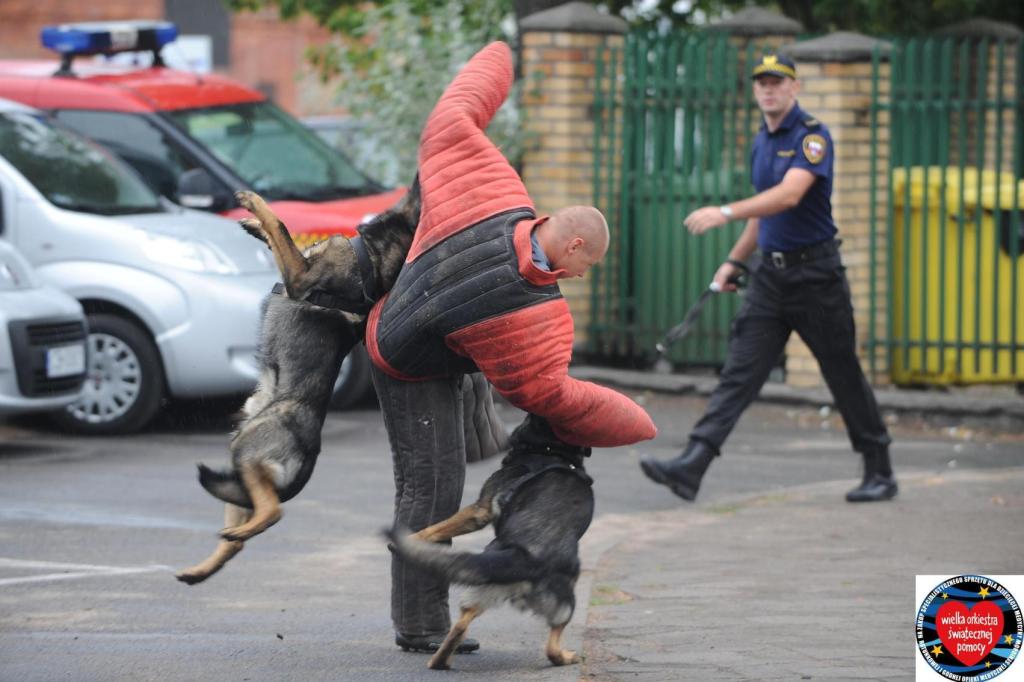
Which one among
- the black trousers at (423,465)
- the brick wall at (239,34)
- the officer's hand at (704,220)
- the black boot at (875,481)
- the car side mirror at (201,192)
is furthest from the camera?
the brick wall at (239,34)

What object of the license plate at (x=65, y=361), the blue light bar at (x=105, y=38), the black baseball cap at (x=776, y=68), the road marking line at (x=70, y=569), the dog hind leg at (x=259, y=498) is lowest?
the road marking line at (x=70, y=569)

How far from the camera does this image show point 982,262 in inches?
444

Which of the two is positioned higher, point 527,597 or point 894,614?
point 527,597

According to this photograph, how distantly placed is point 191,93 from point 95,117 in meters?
0.71

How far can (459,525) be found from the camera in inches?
202

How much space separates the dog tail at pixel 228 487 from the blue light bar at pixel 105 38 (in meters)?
7.37

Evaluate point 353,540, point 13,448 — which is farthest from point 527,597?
point 13,448

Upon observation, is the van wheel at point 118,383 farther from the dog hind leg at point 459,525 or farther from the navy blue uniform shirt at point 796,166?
the dog hind leg at point 459,525

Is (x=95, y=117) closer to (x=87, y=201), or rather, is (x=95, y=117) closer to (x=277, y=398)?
(x=87, y=201)

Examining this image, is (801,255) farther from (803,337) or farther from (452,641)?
(452,641)

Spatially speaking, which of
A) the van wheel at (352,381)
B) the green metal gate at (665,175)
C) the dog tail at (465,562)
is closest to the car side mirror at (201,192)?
the van wheel at (352,381)

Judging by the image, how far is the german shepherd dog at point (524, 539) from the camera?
4.89 metres

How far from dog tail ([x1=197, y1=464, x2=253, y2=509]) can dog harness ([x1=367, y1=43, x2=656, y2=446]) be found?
1.76ft

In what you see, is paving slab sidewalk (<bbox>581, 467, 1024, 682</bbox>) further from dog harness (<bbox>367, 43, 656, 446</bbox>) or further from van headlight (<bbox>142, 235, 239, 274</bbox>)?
van headlight (<bbox>142, 235, 239, 274</bbox>)
